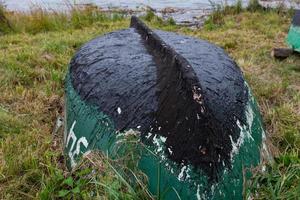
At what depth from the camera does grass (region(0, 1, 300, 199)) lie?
2.58 m

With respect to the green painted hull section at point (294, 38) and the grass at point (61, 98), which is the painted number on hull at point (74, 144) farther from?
the green painted hull section at point (294, 38)

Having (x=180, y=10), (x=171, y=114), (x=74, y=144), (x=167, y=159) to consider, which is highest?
(x=171, y=114)

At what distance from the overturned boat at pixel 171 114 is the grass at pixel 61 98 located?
0.12 metres

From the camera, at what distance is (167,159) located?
2412 millimetres

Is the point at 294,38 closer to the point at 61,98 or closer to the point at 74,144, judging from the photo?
the point at 61,98

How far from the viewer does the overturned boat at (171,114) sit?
2.35m

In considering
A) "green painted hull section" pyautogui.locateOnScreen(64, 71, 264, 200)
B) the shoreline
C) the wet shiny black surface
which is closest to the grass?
"green painted hull section" pyautogui.locateOnScreen(64, 71, 264, 200)

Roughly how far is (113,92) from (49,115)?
1403 mm

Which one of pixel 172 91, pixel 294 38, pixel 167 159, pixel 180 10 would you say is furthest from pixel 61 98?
pixel 180 10

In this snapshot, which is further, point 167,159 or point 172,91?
point 172,91

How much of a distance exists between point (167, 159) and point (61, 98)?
87.3 inches

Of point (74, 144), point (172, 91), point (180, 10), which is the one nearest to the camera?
point (172, 91)

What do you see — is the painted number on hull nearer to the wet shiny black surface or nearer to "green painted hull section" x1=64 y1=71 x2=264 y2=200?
"green painted hull section" x1=64 y1=71 x2=264 y2=200

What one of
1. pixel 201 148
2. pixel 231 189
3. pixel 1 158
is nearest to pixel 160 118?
pixel 201 148
